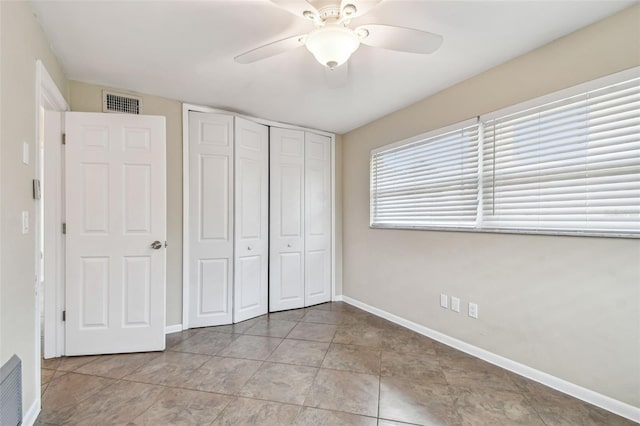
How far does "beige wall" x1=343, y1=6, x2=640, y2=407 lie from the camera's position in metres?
1.74

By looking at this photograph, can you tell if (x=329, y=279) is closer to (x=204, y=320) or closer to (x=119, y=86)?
(x=204, y=320)

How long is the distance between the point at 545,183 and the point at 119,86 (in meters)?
3.56

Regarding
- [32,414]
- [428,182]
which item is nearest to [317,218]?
[428,182]

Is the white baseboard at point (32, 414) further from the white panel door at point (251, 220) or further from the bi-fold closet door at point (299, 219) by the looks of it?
the bi-fold closet door at point (299, 219)

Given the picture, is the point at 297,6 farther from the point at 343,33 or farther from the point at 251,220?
the point at 251,220

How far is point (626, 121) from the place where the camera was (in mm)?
1731

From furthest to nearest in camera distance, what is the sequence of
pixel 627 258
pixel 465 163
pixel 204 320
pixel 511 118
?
pixel 204 320, pixel 465 163, pixel 511 118, pixel 627 258

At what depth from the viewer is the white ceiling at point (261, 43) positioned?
172 cm

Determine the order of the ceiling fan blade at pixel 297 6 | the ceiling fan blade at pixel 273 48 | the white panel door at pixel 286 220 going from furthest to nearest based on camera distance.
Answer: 1. the white panel door at pixel 286 220
2. the ceiling fan blade at pixel 273 48
3. the ceiling fan blade at pixel 297 6

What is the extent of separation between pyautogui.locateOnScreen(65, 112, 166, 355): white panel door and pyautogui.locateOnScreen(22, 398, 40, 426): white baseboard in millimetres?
762

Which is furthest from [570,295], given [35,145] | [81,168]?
[81,168]

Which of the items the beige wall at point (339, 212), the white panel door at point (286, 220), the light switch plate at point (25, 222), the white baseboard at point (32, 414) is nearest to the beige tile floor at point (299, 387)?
the white baseboard at point (32, 414)

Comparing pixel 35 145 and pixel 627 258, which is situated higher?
pixel 35 145

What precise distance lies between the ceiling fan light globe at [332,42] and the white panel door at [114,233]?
1720 mm
